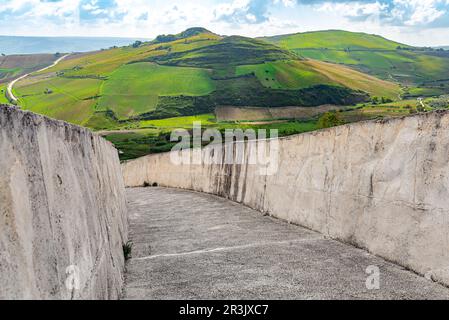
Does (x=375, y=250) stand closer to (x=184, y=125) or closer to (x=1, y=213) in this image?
(x=1, y=213)

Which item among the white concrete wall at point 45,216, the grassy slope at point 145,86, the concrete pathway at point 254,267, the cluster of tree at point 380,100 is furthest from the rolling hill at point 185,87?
the white concrete wall at point 45,216

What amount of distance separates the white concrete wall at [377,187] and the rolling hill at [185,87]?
113 meters

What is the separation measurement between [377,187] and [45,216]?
4931 mm

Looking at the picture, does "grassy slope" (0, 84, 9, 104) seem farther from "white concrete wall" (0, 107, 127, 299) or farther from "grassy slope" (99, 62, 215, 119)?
"white concrete wall" (0, 107, 127, 299)

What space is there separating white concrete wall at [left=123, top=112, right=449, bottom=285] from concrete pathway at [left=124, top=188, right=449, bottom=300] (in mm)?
266

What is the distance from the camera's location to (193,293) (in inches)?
225

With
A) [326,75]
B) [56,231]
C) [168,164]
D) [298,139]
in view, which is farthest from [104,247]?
[326,75]

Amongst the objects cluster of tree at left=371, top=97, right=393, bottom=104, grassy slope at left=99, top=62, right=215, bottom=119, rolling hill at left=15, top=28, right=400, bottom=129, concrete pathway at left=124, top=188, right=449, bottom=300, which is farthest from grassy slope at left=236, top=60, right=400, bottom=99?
concrete pathway at left=124, top=188, right=449, bottom=300

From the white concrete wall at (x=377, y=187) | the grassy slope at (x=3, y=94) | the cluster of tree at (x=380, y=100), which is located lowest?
the cluster of tree at (x=380, y=100)

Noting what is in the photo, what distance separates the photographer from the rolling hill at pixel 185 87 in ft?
438

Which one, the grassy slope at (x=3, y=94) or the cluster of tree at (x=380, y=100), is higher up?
the grassy slope at (x=3, y=94)

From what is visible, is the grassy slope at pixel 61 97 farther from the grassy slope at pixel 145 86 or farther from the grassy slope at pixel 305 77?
the grassy slope at pixel 305 77
